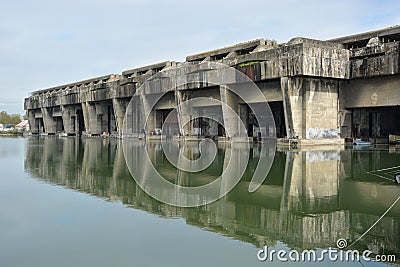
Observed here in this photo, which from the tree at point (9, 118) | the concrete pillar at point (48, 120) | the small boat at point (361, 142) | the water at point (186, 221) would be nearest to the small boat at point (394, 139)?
the small boat at point (361, 142)

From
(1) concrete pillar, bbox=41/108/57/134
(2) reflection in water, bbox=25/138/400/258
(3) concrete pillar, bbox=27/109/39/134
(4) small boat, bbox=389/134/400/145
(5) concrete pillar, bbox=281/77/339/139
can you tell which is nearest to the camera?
(2) reflection in water, bbox=25/138/400/258

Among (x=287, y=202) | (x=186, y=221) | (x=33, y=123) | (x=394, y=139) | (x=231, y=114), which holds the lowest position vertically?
(x=186, y=221)

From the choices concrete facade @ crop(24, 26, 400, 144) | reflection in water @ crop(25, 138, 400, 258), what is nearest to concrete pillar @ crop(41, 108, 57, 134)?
concrete facade @ crop(24, 26, 400, 144)

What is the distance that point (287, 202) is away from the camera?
461 inches

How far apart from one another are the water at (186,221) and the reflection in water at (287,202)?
1.0 inches

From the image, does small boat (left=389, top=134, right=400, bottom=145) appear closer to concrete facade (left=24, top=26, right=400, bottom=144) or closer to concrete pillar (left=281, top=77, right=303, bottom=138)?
concrete facade (left=24, top=26, right=400, bottom=144)

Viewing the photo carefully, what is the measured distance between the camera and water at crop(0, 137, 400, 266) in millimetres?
7543

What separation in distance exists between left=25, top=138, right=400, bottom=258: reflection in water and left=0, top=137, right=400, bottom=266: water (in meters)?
0.03

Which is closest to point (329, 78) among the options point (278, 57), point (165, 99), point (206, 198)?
point (278, 57)

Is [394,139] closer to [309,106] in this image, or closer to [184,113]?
[309,106]

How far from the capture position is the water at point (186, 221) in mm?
7543

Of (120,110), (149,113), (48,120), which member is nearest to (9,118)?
(48,120)

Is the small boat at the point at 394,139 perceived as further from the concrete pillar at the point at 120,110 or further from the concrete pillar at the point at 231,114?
the concrete pillar at the point at 120,110

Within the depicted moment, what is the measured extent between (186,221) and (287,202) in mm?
3244
